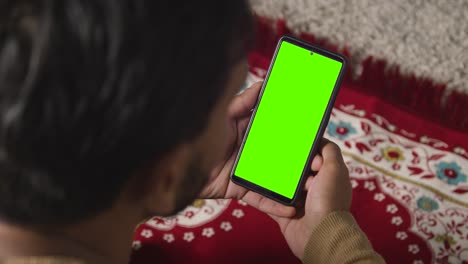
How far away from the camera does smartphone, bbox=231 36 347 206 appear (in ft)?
1.93

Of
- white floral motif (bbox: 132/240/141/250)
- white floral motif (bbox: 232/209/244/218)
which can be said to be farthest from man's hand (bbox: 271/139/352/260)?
white floral motif (bbox: 132/240/141/250)

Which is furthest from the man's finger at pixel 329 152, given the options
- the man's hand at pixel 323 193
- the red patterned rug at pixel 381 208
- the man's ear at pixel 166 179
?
the man's ear at pixel 166 179

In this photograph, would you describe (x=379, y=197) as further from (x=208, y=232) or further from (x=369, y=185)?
(x=208, y=232)

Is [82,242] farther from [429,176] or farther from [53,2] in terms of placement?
[429,176]

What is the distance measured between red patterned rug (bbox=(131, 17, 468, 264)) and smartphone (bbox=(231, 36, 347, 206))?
107 millimetres

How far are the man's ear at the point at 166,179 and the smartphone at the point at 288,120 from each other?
204 mm

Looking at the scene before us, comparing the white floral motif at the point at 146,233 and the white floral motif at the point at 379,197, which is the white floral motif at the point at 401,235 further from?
the white floral motif at the point at 146,233

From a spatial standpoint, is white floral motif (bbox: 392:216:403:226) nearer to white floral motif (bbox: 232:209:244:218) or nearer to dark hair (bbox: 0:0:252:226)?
white floral motif (bbox: 232:209:244:218)

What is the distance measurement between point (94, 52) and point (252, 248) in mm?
460

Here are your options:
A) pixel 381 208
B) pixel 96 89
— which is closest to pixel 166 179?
pixel 96 89

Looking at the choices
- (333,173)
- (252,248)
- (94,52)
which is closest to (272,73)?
(333,173)

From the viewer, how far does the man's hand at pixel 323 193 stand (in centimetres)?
59

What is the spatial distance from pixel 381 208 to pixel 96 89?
0.52 meters

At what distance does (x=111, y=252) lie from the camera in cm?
44
